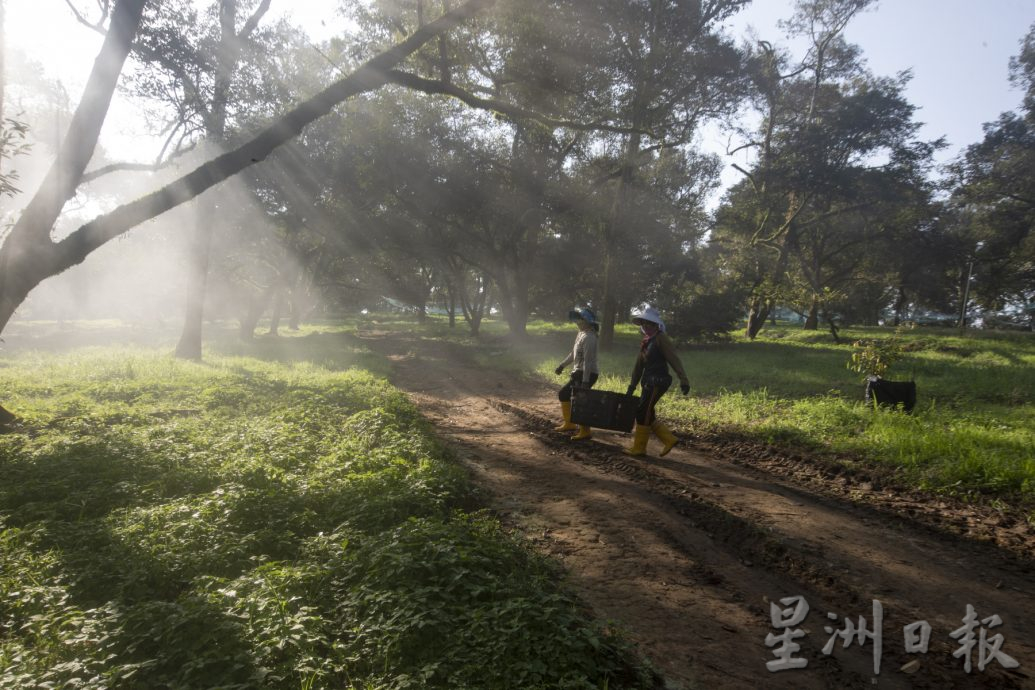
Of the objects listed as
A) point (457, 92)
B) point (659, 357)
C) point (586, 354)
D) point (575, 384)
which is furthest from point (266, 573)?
point (457, 92)

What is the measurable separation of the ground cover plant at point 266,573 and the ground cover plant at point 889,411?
5.49 m

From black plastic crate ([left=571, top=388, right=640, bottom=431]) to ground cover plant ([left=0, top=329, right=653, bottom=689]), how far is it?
238 centimetres

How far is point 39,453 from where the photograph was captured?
6.73 meters

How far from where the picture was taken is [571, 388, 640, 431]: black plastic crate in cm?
821

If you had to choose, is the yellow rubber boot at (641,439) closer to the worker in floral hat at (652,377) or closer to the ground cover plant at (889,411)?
the worker in floral hat at (652,377)

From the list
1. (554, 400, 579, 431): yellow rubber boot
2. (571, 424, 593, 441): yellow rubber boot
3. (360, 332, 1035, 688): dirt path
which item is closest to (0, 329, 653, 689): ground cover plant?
(360, 332, 1035, 688): dirt path

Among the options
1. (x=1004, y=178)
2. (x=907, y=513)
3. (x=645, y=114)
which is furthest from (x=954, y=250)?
(x=907, y=513)

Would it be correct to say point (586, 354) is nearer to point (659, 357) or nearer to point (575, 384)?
point (575, 384)

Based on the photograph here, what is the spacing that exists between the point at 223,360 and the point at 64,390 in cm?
724

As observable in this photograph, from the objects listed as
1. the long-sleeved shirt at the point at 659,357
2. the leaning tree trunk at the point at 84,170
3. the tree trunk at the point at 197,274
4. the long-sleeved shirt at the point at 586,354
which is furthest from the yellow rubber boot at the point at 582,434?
the tree trunk at the point at 197,274

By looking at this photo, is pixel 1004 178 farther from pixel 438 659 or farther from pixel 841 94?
pixel 438 659

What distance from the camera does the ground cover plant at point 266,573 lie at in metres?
3.06

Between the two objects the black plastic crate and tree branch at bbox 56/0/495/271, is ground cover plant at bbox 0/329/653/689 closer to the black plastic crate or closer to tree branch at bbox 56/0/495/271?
the black plastic crate

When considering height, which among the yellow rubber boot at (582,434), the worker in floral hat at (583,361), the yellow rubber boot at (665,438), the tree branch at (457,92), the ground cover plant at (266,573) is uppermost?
the tree branch at (457,92)
